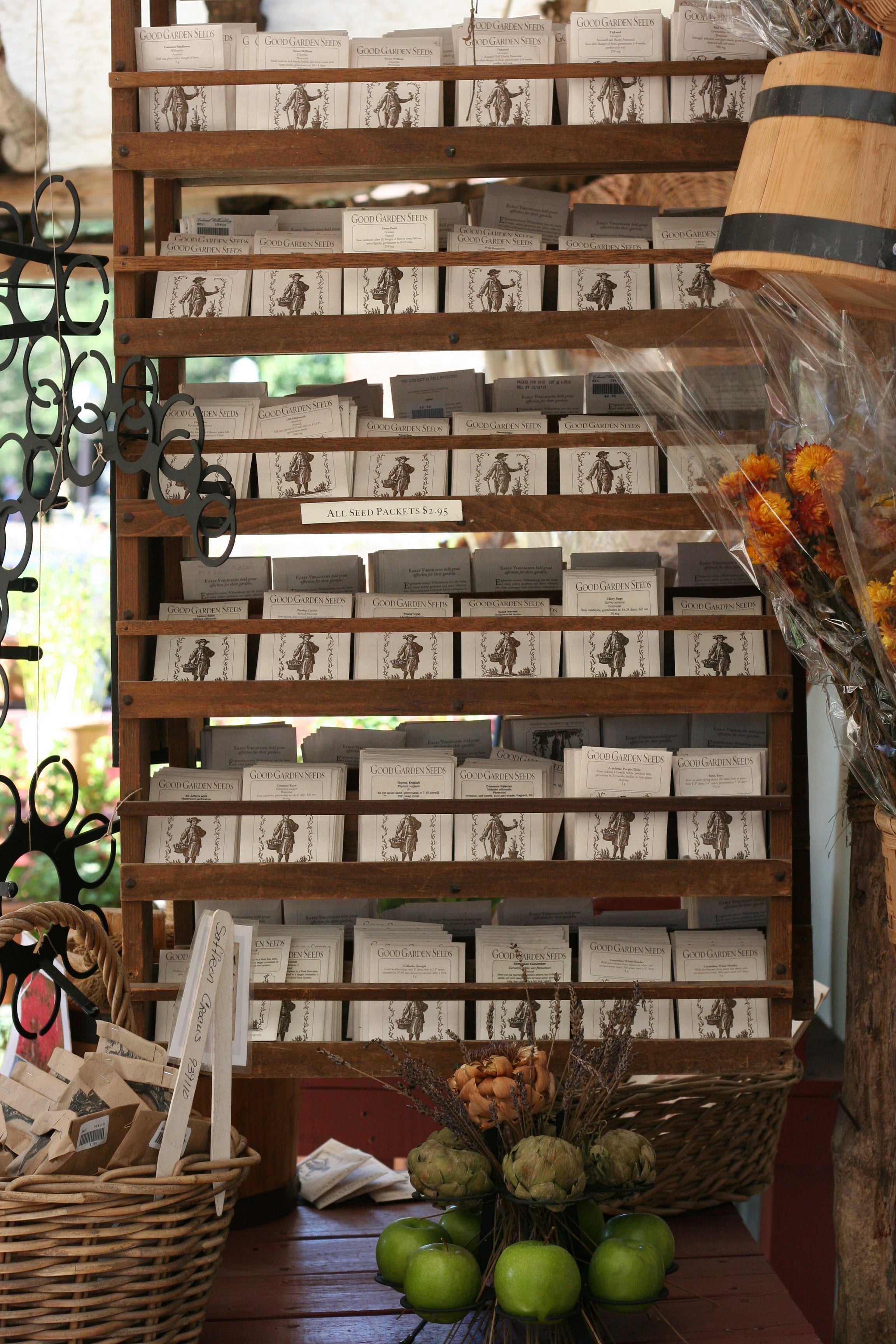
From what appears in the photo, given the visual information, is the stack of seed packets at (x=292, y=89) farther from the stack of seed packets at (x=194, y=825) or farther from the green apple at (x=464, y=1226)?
the green apple at (x=464, y=1226)

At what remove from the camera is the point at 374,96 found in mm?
1787

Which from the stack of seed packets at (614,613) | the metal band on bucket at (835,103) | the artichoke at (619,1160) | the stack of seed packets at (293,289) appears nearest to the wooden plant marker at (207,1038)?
the artichoke at (619,1160)

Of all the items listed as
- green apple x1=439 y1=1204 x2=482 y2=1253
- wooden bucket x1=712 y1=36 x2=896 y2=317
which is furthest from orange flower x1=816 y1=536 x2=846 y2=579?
green apple x1=439 y1=1204 x2=482 y2=1253

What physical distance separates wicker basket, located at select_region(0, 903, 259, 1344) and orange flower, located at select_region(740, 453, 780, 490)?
93cm

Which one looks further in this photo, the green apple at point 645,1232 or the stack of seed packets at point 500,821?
the stack of seed packets at point 500,821

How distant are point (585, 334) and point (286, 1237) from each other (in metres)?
1.37

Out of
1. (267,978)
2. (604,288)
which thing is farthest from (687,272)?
(267,978)

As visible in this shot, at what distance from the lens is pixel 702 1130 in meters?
1.84

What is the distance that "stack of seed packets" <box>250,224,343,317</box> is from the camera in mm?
1793

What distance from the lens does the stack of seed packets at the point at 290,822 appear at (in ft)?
5.77

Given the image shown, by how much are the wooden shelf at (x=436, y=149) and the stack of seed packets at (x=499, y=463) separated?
37cm

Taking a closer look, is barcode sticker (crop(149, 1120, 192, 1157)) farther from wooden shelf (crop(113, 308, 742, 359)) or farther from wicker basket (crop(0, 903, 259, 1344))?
wooden shelf (crop(113, 308, 742, 359))

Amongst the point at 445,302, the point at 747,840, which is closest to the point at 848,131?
the point at 445,302

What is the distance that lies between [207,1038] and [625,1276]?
20.5 inches
